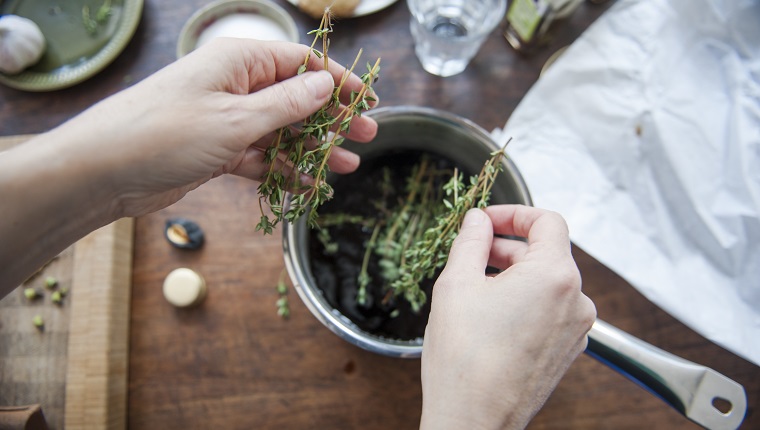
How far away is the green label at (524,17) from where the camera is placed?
1013 mm

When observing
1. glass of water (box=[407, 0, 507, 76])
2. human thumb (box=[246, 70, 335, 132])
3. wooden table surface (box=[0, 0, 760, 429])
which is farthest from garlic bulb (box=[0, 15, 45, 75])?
glass of water (box=[407, 0, 507, 76])

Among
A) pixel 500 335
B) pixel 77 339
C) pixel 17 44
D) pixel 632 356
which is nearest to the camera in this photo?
pixel 500 335

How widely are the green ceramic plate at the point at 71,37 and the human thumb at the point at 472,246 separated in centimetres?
90

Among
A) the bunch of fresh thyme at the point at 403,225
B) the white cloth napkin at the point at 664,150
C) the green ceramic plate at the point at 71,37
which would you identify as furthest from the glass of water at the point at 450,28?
the green ceramic plate at the point at 71,37

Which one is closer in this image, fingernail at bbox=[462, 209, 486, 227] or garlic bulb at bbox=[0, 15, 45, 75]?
fingernail at bbox=[462, 209, 486, 227]

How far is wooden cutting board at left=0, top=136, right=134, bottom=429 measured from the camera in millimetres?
892

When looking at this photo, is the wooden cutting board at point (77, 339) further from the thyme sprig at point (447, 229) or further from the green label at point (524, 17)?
the green label at point (524, 17)

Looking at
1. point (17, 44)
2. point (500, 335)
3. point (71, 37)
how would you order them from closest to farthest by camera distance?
point (500, 335)
point (17, 44)
point (71, 37)

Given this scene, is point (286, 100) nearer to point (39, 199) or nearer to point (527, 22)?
point (39, 199)

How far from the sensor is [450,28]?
1168 millimetres

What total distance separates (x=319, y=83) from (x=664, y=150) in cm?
75

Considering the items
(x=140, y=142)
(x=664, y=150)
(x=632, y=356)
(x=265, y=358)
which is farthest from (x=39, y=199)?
(x=664, y=150)

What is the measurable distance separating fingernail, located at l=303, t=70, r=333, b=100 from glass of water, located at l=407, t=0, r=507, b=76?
42 cm

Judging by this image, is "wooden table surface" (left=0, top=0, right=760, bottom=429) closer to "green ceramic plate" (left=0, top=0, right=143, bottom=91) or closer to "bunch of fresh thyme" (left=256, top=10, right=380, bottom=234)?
"green ceramic plate" (left=0, top=0, right=143, bottom=91)
